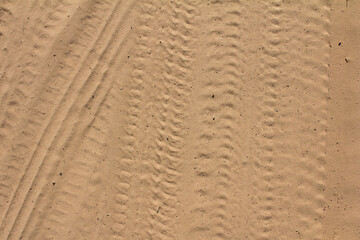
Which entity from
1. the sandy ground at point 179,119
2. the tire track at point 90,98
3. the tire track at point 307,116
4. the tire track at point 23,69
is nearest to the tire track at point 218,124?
the sandy ground at point 179,119

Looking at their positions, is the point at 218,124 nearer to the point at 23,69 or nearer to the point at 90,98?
the point at 90,98

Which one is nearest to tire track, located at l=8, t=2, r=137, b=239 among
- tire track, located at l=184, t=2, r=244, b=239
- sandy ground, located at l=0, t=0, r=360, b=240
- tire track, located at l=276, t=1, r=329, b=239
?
sandy ground, located at l=0, t=0, r=360, b=240

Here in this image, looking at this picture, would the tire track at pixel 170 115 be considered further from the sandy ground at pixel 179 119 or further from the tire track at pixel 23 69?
the tire track at pixel 23 69

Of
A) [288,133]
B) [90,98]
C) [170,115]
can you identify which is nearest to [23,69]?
[90,98]

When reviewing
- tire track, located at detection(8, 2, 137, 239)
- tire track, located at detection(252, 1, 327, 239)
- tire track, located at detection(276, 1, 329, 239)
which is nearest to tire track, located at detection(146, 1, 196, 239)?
tire track, located at detection(8, 2, 137, 239)

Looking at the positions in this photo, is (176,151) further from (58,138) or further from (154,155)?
(58,138)

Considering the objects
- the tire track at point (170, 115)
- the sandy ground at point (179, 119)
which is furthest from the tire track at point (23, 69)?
the tire track at point (170, 115)

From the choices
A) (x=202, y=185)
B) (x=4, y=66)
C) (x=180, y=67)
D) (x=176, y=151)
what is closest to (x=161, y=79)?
(x=180, y=67)

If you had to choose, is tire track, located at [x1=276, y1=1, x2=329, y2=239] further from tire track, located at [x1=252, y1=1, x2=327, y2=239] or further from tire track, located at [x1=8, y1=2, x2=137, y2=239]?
tire track, located at [x1=8, y1=2, x2=137, y2=239]
